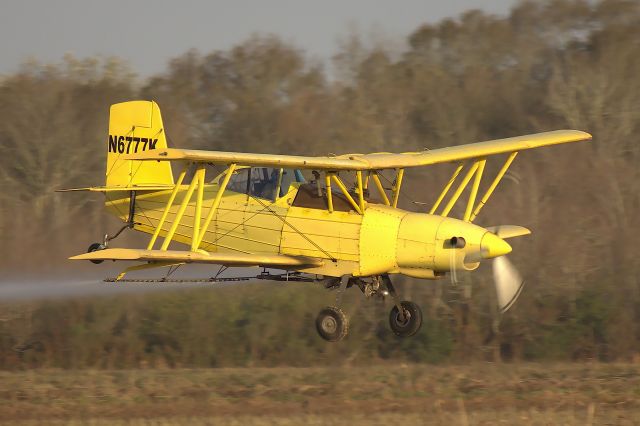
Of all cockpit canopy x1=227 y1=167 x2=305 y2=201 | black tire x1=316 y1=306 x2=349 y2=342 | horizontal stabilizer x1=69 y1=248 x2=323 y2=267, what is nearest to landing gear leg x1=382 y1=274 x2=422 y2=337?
black tire x1=316 y1=306 x2=349 y2=342

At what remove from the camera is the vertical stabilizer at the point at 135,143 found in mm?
17422

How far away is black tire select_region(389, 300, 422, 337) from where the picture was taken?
15883mm

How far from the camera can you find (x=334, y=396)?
1792 centimetres

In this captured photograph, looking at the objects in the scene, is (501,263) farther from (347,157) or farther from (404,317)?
(347,157)

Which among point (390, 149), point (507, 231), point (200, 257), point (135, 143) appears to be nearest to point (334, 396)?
point (507, 231)

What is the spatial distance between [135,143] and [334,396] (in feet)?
16.0

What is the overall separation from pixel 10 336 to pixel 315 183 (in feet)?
42.0

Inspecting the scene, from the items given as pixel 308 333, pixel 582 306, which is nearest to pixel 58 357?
pixel 308 333

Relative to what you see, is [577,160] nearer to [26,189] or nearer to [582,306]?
[582,306]

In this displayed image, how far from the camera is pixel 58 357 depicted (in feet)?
84.2

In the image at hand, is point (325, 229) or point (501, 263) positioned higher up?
point (325, 229)

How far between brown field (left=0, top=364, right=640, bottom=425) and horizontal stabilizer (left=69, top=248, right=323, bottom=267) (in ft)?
6.80

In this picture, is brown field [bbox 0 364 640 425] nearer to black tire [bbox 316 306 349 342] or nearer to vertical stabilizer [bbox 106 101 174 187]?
black tire [bbox 316 306 349 342]

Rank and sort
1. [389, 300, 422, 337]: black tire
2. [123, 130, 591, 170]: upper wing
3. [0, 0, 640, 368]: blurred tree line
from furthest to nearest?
1. [0, 0, 640, 368]: blurred tree line
2. [389, 300, 422, 337]: black tire
3. [123, 130, 591, 170]: upper wing
